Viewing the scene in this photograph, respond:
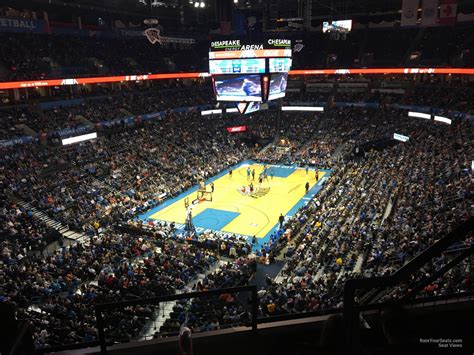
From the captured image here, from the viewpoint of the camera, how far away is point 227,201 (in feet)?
102

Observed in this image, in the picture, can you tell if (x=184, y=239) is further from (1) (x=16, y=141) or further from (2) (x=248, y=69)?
(1) (x=16, y=141)

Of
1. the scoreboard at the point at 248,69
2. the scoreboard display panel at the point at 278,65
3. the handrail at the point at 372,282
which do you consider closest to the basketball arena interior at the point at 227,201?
the handrail at the point at 372,282

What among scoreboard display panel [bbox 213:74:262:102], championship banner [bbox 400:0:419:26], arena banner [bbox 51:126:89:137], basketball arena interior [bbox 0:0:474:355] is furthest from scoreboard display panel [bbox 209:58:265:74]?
championship banner [bbox 400:0:419:26]

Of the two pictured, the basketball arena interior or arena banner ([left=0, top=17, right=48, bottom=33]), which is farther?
arena banner ([left=0, top=17, right=48, bottom=33])

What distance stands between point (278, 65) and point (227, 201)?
1174cm

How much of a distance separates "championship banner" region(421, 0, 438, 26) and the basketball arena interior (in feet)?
0.43

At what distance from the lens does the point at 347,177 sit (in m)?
30.4

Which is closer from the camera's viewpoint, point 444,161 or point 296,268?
point 296,268

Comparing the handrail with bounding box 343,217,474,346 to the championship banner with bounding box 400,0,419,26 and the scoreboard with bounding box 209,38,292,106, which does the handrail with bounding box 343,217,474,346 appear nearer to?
the scoreboard with bounding box 209,38,292,106

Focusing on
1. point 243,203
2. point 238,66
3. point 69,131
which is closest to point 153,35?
point 238,66

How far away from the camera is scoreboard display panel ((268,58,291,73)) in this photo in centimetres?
2922

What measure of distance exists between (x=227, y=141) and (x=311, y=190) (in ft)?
53.2

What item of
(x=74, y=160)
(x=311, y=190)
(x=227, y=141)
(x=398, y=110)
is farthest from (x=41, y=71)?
(x=398, y=110)

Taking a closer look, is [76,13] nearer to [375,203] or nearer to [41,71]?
[41,71]
